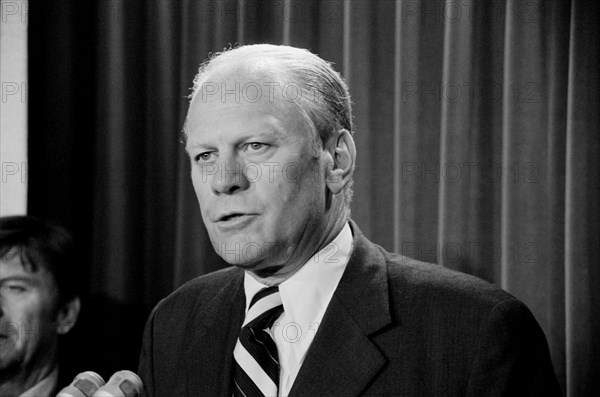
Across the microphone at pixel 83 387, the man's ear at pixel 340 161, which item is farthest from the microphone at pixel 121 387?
the man's ear at pixel 340 161

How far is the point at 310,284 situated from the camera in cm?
131

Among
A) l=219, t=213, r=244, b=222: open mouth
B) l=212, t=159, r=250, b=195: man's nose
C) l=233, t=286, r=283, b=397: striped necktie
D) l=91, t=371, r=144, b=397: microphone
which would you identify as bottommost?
l=233, t=286, r=283, b=397: striped necktie

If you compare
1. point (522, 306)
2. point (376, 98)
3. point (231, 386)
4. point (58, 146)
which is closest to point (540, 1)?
point (376, 98)

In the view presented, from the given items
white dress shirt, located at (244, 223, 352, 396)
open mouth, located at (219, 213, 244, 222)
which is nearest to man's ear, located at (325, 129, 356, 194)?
white dress shirt, located at (244, 223, 352, 396)

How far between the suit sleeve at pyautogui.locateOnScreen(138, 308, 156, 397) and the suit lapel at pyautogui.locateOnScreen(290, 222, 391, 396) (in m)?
0.44

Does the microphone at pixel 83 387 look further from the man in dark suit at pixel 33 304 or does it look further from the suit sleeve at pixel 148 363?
the man in dark suit at pixel 33 304

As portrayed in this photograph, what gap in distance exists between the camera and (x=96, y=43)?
1880mm

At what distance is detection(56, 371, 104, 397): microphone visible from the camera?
78 cm

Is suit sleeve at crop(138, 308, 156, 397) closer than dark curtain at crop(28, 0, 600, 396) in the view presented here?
Yes

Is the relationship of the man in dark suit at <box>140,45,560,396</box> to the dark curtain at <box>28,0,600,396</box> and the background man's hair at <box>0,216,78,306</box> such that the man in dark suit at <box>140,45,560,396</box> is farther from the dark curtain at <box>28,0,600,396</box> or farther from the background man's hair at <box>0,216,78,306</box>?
the background man's hair at <box>0,216,78,306</box>

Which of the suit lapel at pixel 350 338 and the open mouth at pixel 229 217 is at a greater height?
the open mouth at pixel 229 217

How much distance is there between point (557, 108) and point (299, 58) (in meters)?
0.69

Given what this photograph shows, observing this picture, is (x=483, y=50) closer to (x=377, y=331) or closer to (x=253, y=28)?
(x=253, y=28)

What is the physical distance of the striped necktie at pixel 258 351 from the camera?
1248mm
